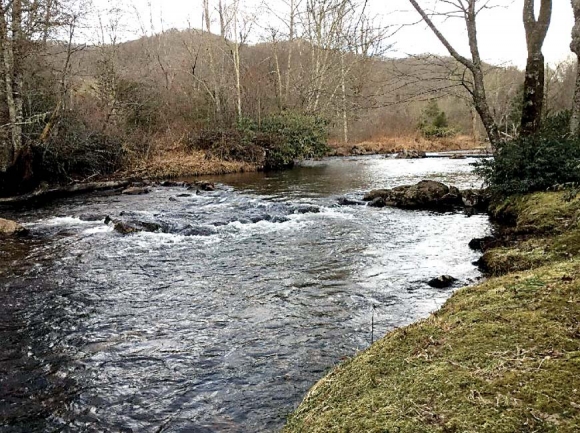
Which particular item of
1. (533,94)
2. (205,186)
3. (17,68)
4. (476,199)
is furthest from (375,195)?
(17,68)

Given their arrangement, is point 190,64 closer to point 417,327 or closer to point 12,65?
point 12,65

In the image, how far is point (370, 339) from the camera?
190 inches

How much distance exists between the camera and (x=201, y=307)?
597cm

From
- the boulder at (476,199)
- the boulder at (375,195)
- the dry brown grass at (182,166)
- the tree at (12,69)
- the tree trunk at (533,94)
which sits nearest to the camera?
the tree trunk at (533,94)

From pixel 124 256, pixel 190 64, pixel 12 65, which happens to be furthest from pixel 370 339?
pixel 190 64

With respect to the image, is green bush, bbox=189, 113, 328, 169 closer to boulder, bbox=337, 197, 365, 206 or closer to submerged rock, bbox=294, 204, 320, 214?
boulder, bbox=337, 197, 365, 206

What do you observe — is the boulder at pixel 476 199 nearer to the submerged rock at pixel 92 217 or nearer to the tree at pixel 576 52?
the tree at pixel 576 52

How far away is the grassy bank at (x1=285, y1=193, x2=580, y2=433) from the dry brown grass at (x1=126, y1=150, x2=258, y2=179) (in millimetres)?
19861

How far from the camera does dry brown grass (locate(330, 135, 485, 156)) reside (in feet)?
114

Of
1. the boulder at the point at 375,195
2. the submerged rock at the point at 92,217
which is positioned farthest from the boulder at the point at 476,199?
the submerged rock at the point at 92,217

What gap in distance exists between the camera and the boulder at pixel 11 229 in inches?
400

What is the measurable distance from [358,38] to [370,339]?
635 cm

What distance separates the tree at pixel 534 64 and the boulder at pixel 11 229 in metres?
12.1

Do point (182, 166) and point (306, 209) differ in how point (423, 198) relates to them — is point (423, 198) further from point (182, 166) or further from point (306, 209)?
point (182, 166)
